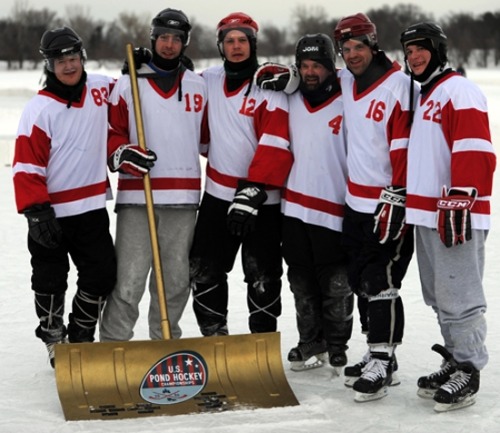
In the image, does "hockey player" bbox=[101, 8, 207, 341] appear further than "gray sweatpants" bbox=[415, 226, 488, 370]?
Yes

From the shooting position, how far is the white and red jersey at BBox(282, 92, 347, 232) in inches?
160

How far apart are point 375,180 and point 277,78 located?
650 millimetres

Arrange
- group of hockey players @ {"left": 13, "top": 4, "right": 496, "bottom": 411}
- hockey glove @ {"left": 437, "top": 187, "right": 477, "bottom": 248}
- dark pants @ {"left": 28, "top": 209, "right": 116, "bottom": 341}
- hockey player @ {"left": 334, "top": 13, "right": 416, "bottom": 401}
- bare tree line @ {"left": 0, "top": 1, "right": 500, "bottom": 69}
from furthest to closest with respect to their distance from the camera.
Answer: bare tree line @ {"left": 0, "top": 1, "right": 500, "bottom": 69}
dark pants @ {"left": 28, "top": 209, "right": 116, "bottom": 341}
hockey player @ {"left": 334, "top": 13, "right": 416, "bottom": 401}
group of hockey players @ {"left": 13, "top": 4, "right": 496, "bottom": 411}
hockey glove @ {"left": 437, "top": 187, "right": 477, "bottom": 248}

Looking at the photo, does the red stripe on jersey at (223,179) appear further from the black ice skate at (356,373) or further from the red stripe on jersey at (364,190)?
the black ice skate at (356,373)

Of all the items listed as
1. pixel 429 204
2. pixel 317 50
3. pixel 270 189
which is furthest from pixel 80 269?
pixel 429 204

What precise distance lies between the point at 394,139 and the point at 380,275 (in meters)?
0.58

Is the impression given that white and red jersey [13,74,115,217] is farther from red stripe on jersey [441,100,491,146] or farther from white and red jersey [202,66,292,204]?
red stripe on jersey [441,100,491,146]

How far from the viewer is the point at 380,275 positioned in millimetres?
3814

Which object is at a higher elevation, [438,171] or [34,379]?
[438,171]

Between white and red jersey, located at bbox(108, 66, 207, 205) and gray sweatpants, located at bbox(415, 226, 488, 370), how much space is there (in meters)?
1.15

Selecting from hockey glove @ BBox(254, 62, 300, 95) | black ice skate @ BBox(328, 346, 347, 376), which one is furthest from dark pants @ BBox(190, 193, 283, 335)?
hockey glove @ BBox(254, 62, 300, 95)

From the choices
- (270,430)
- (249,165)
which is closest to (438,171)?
(249,165)

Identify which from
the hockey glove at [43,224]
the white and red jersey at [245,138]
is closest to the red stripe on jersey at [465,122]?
the white and red jersey at [245,138]

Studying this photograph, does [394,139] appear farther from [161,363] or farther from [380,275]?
[161,363]
